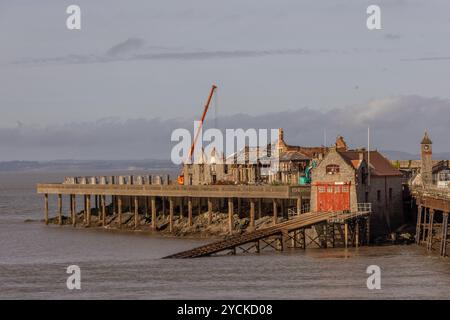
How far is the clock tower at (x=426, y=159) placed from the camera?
84.4m

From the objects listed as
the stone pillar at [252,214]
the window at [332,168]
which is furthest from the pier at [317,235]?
the stone pillar at [252,214]

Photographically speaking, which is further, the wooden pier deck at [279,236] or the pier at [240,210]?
the pier at [240,210]

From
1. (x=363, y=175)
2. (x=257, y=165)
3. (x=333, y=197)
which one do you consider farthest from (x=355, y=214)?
(x=257, y=165)

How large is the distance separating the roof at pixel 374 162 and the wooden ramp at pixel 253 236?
4.40m

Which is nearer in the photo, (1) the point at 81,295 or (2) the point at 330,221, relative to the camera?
(1) the point at 81,295

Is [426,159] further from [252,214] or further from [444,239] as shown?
[444,239]

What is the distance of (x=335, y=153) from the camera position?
236 ft

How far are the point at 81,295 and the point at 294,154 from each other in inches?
1682

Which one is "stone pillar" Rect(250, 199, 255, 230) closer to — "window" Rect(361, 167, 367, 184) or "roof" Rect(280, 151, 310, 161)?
"window" Rect(361, 167, 367, 184)

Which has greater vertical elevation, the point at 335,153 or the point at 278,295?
the point at 335,153

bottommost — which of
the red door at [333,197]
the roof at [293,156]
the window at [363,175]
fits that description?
the red door at [333,197]

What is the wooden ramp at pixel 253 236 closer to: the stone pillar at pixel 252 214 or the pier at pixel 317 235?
the pier at pixel 317 235
